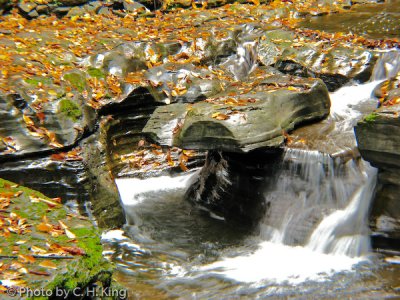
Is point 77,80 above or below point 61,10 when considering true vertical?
below

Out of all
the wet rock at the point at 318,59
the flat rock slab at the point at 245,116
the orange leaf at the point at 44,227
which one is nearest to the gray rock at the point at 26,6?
the wet rock at the point at 318,59

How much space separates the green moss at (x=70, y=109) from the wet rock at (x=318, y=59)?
376cm

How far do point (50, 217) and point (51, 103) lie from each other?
2679mm

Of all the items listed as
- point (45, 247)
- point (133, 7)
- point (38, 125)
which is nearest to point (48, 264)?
point (45, 247)

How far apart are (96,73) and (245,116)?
3537 mm

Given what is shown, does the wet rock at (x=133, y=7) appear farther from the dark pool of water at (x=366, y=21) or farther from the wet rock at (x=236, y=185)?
the wet rock at (x=236, y=185)

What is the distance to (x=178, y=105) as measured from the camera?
7.26m

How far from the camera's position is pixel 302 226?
233 inches

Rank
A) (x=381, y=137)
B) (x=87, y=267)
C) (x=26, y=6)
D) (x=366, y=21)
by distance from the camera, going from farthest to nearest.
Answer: (x=26, y=6), (x=366, y=21), (x=381, y=137), (x=87, y=267)

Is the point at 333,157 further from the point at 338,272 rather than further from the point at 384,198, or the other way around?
the point at 338,272

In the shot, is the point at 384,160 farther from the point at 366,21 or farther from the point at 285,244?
the point at 366,21

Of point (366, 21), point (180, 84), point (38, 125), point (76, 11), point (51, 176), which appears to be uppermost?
point (76, 11)

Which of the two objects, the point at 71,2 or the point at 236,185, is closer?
the point at 236,185

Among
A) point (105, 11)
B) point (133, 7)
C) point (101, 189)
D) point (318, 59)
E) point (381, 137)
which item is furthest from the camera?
point (133, 7)
